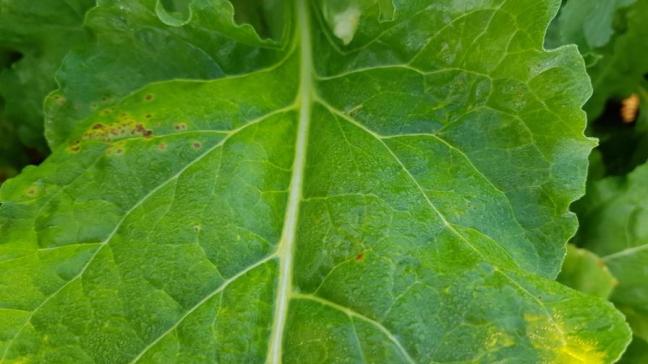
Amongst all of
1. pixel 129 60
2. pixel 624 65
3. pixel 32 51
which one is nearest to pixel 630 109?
pixel 624 65

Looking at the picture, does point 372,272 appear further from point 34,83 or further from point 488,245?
point 34,83

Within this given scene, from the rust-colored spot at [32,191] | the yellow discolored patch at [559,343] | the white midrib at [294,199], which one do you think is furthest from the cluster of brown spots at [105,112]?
the yellow discolored patch at [559,343]

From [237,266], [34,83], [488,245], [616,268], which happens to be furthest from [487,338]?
[34,83]

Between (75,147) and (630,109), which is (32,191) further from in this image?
(630,109)

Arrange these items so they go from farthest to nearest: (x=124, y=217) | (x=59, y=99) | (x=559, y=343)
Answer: (x=59, y=99) → (x=124, y=217) → (x=559, y=343)

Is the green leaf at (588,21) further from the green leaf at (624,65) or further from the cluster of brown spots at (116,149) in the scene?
the cluster of brown spots at (116,149)

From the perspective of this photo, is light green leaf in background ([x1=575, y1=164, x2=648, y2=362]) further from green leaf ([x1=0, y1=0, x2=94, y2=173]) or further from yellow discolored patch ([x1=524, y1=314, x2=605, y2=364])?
green leaf ([x1=0, y1=0, x2=94, y2=173])
